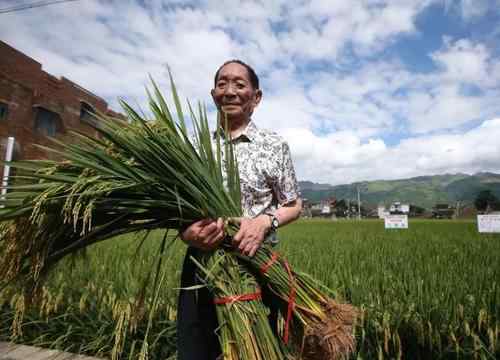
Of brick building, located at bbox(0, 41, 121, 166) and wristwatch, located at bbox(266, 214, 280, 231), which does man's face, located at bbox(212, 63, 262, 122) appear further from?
brick building, located at bbox(0, 41, 121, 166)

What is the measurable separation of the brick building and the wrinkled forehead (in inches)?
429

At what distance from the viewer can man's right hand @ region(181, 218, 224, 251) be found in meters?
1.03

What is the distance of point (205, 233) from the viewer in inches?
40.5

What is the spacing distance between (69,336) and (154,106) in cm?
220

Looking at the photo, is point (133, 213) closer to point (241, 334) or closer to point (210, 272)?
point (210, 272)

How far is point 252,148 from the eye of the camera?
4.23 feet

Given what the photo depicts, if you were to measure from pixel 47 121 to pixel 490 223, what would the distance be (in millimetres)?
16707

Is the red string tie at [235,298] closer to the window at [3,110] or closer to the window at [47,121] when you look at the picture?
the window at [3,110]

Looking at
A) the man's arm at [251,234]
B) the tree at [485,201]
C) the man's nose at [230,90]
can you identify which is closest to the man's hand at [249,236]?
the man's arm at [251,234]

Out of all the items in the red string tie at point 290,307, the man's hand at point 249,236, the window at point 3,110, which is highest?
the window at point 3,110

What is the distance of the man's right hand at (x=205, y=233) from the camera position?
1.03 m

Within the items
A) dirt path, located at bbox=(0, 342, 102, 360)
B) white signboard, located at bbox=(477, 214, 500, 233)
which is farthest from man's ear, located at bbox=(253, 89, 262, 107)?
white signboard, located at bbox=(477, 214, 500, 233)

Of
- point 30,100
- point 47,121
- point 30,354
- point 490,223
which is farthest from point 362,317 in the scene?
point 47,121

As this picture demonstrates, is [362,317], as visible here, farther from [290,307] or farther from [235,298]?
[235,298]
